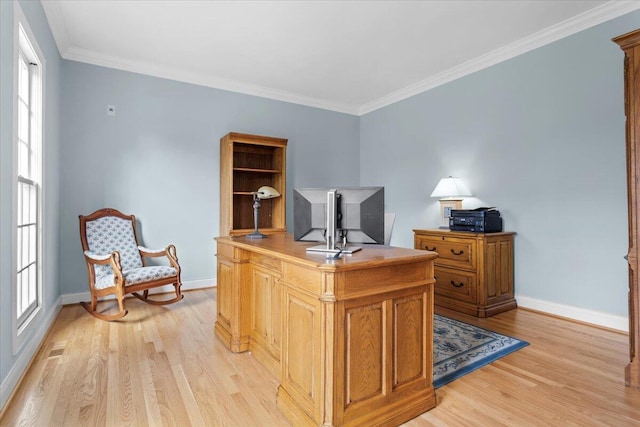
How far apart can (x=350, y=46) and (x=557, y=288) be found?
3.34 metres

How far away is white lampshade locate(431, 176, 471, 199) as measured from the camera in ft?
13.1

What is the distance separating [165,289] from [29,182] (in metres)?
2.07

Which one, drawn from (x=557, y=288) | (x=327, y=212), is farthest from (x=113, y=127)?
(x=557, y=288)

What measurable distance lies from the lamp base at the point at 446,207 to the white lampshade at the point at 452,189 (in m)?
0.09

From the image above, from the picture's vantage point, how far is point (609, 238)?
302 centimetres

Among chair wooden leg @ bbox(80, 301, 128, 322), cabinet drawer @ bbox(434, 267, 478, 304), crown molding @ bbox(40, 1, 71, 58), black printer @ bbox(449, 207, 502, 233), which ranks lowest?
chair wooden leg @ bbox(80, 301, 128, 322)

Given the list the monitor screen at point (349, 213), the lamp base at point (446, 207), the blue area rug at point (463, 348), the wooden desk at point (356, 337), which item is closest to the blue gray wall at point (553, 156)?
the lamp base at point (446, 207)

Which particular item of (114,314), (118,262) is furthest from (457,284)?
(114,314)

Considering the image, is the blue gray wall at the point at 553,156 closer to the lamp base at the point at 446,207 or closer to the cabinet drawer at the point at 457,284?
the lamp base at the point at 446,207

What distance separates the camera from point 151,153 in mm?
4230

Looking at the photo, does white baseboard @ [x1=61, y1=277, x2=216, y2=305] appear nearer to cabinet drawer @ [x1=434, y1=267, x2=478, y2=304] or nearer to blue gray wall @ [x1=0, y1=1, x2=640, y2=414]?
blue gray wall @ [x1=0, y1=1, x2=640, y2=414]

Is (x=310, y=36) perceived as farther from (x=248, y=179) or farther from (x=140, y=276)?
(x=140, y=276)

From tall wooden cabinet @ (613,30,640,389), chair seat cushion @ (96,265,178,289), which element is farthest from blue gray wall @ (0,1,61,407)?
tall wooden cabinet @ (613,30,640,389)

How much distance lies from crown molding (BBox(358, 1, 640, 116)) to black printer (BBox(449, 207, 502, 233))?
1758mm
